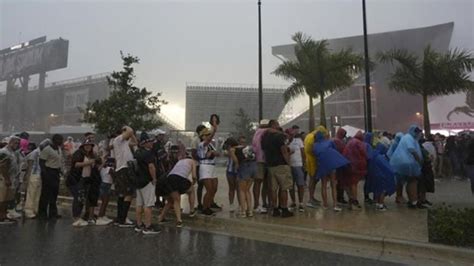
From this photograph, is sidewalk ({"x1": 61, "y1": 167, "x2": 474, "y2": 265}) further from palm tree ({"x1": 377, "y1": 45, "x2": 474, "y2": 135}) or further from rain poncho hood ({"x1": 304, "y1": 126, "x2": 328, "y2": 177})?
palm tree ({"x1": 377, "y1": 45, "x2": 474, "y2": 135})

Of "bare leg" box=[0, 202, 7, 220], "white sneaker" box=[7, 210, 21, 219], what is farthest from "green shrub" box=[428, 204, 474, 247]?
"white sneaker" box=[7, 210, 21, 219]

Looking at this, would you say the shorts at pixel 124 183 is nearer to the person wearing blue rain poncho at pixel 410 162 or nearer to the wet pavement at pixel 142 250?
the wet pavement at pixel 142 250

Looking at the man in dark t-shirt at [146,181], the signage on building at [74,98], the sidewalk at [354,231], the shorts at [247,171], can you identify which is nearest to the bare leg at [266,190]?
the shorts at [247,171]

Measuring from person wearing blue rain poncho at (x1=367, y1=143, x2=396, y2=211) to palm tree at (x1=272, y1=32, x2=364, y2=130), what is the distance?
1288cm

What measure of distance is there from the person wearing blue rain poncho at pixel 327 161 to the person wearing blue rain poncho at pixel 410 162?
3.60 feet

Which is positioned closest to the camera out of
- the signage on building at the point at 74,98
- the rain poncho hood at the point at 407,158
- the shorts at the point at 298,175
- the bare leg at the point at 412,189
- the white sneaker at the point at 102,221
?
the white sneaker at the point at 102,221

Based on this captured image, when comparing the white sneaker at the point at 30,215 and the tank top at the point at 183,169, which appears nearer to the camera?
the tank top at the point at 183,169

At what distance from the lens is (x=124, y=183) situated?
7938 millimetres

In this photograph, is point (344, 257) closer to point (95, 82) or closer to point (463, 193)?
point (463, 193)

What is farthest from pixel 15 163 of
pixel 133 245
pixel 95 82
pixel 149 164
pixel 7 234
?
pixel 95 82

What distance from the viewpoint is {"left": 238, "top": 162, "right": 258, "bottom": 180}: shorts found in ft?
26.9

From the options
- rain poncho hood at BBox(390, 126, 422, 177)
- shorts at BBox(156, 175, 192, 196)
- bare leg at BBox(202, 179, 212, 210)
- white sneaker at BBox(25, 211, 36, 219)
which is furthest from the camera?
white sneaker at BBox(25, 211, 36, 219)

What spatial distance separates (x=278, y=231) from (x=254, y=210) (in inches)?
63.2

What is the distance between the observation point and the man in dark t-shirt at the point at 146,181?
297 inches
